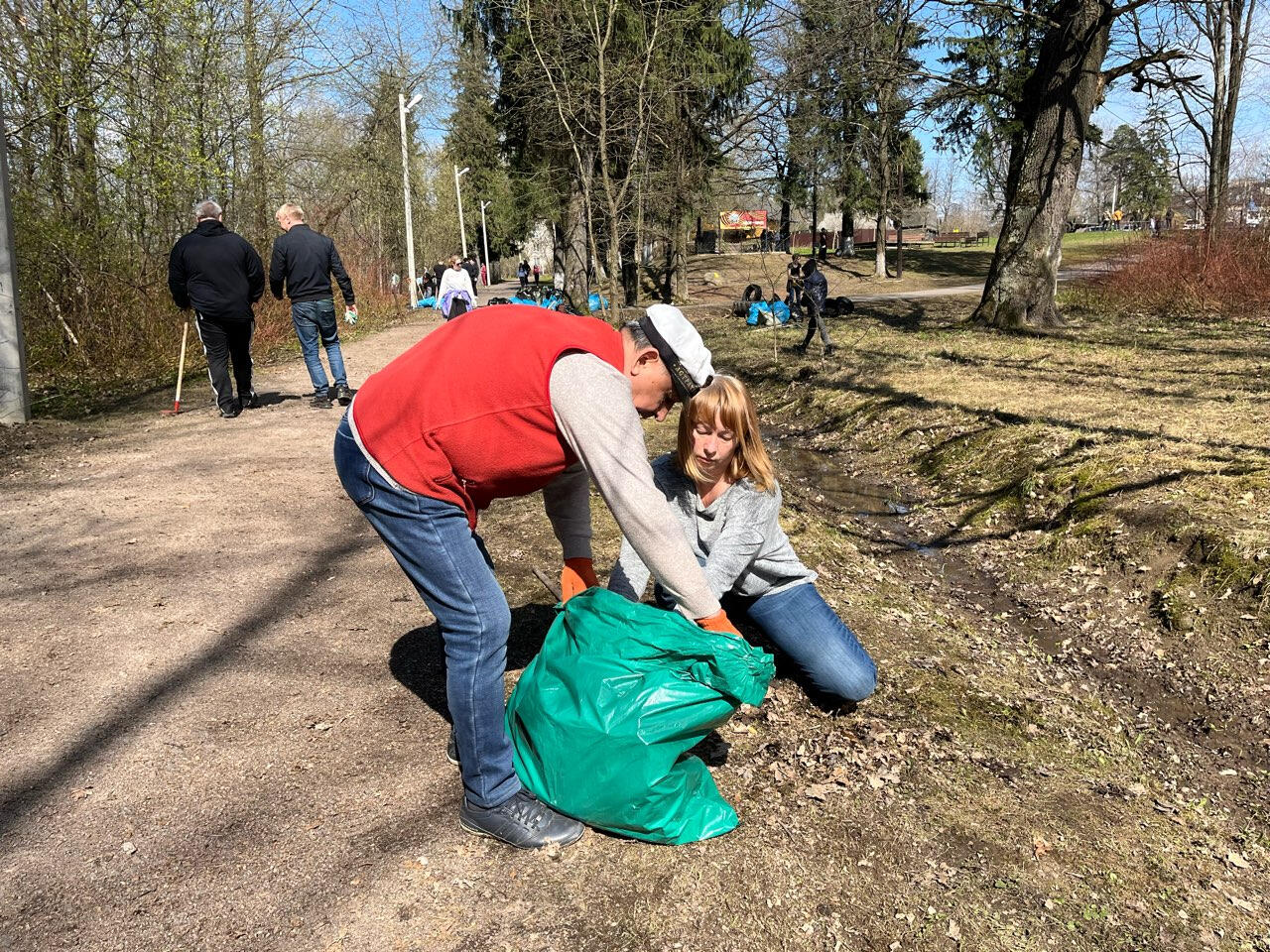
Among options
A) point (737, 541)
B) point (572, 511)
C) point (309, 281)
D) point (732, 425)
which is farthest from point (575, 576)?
point (309, 281)

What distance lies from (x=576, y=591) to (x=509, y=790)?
2.13 ft

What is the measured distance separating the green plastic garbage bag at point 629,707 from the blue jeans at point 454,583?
6.8 inches

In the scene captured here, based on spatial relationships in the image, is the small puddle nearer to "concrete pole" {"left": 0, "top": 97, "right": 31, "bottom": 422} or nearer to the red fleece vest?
the red fleece vest

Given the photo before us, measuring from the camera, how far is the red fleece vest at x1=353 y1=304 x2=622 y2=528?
7.27 ft

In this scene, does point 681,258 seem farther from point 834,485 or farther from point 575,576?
point 575,576

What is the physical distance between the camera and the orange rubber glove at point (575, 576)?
9.64 ft

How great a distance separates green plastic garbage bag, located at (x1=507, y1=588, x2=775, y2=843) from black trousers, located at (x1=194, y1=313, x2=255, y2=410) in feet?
23.1

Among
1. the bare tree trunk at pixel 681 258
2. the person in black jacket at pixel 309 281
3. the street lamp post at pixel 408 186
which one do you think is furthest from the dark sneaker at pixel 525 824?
the street lamp post at pixel 408 186

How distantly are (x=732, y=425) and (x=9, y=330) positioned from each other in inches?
295

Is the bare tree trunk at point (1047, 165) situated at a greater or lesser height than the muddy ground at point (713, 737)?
greater

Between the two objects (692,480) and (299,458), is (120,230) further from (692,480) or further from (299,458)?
(692,480)

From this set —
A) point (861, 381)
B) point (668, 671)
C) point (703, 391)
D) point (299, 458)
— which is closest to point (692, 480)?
point (703, 391)

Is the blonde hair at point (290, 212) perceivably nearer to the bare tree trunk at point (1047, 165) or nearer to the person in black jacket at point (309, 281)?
the person in black jacket at point (309, 281)

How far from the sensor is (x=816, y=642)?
131 inches
